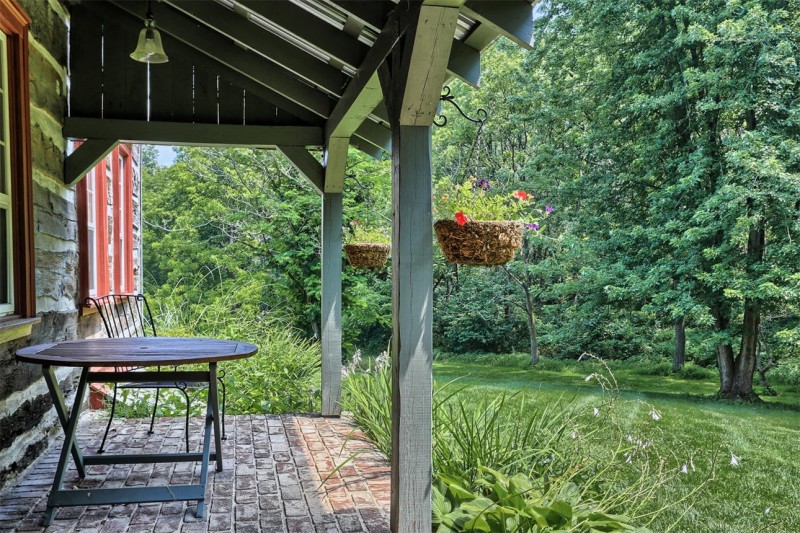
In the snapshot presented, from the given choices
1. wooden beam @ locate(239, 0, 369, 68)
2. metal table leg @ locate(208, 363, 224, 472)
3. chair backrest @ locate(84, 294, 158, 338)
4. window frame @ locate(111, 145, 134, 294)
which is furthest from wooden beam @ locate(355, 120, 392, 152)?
window frame @ locate(111, 145, 134, 294)

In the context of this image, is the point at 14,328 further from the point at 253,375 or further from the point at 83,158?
the point at 253,375

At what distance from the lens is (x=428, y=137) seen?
8.13ft

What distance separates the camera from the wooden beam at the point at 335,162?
4.22 metres

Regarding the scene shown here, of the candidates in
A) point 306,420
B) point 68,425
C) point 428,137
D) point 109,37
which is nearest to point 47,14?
point 109,37

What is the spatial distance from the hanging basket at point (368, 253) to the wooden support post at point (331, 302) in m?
0.26

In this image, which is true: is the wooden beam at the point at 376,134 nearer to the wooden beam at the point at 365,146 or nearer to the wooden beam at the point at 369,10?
the wooden beam at the point at 365,146

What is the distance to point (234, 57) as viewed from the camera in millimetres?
4297

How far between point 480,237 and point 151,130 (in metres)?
2.59

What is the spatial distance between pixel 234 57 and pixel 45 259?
1672 mm

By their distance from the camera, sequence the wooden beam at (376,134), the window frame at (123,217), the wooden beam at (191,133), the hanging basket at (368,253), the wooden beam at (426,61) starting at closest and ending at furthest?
the wooden beam at (426,61) → the wooden beam at (191,133) → the wooden beam at (376,134) → the hanging basket at (368,253) → the window frame at (123,217)

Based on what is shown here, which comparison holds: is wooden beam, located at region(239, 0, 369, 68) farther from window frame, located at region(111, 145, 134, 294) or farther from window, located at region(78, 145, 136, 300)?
window frame, located at region(111, 145, 134, 294)

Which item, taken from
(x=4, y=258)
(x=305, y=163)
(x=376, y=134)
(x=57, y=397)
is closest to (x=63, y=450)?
(x=57, y=397)

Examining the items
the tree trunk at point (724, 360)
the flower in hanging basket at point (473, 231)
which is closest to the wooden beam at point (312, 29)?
the flower in hanging basket at point (473, 231)

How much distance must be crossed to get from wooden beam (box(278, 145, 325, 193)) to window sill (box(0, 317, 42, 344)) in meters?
1.98
